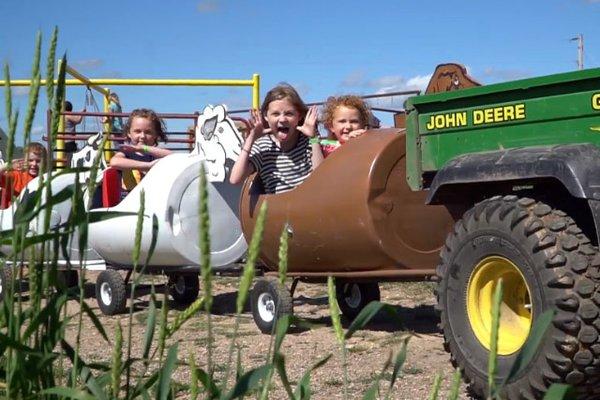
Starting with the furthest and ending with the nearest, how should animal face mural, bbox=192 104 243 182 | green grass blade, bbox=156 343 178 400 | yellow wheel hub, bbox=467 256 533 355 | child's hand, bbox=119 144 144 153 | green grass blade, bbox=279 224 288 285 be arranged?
1. child's hand, bbox=119 144 144 153
2. animal face mural, bbox=192 104 243 182
3. yellow wheel hub, bbox=467 256 533 355
4. green grass blade, bbox=156 343 178 400
5. green grass blade, bbox=279 224 288 285

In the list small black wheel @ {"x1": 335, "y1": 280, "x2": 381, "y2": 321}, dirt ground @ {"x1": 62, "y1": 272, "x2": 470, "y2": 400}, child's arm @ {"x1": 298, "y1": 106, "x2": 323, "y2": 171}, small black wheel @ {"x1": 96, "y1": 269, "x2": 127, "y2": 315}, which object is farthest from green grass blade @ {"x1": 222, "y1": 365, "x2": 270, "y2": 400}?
small black wheel @ {"x1": 96, "y1": 269, "x2": 127, "y2": 315}

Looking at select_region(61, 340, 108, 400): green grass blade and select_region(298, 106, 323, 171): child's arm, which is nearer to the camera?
select_region(61, 340, 108, 400): green grass blade

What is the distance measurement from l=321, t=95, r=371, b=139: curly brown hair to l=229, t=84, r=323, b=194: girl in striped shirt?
0.33 feet

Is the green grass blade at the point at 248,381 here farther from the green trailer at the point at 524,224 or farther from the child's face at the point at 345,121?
the child's face at the point at 345,121

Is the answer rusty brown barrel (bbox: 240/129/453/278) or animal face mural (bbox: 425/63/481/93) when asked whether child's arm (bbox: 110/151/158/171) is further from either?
animal face mural (bbox: 425/63/481/93)

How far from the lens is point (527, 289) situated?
11.8 feet

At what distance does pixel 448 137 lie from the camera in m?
4.30

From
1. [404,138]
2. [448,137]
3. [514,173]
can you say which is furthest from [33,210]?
[404,138]

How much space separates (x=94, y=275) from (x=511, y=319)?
6147mm

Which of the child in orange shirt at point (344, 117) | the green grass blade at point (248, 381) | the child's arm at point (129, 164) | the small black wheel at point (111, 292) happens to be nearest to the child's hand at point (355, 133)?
the child in orange shirt at point (344, 117)

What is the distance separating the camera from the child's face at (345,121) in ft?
19.1

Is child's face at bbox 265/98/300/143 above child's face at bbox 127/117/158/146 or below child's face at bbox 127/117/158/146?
below

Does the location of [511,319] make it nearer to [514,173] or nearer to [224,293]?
[514,173]

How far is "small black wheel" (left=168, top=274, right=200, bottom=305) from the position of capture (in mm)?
7156
